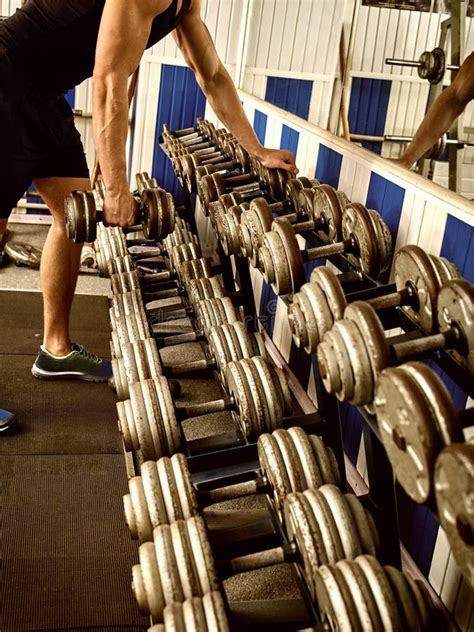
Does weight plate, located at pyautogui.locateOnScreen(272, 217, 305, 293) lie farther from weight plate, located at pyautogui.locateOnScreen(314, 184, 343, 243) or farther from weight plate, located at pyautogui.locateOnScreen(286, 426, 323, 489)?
weight plate, located at pyautogui.locateOnScreen(286, 426, 323, 489)

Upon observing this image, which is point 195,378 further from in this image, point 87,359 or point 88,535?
point 88,535

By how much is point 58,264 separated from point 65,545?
911mm

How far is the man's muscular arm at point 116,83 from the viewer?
160 cm

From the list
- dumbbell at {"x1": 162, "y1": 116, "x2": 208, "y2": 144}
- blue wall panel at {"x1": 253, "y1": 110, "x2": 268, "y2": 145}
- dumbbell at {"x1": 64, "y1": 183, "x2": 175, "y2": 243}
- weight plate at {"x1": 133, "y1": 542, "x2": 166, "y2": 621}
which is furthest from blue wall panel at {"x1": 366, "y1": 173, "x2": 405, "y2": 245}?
dumbbell at {"x1": 162, "y1": 116, "x2": 208, "y2": 144}

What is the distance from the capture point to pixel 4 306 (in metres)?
2.79

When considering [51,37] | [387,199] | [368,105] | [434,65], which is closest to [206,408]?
[387,199]

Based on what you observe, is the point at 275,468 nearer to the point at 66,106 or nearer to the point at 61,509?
the point at 61,509

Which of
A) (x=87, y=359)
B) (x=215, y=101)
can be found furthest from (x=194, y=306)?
(x=215, y=101)

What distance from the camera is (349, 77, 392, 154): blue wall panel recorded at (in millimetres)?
3752

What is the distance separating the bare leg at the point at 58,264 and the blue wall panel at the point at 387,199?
0.89 m

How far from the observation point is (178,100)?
3486 millimetres

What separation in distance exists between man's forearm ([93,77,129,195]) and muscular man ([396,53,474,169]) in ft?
2.30

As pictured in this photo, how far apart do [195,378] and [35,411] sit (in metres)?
0.60

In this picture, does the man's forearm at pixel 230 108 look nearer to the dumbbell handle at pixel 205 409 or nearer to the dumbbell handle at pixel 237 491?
the dumbbell handle at pixel 205 409
